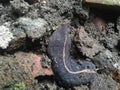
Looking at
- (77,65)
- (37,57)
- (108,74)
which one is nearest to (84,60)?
(77,65)

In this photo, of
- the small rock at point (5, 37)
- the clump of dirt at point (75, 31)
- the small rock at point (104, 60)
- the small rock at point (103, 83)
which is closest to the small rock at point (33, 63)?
the clump of dirt at point (75, 31)

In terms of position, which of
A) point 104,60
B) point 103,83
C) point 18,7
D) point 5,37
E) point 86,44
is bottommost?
point 103,83

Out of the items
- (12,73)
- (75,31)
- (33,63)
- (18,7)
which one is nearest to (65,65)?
(33,63)

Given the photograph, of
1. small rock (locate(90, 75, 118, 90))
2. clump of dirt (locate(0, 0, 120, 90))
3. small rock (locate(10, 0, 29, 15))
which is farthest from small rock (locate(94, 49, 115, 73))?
small rock (locate(10, 0, 29, 15))

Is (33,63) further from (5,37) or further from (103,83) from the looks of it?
(103,83)

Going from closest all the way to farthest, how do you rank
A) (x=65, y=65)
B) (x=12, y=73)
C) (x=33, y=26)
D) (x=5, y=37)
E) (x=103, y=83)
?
(x=12, y=73), (x=5, y=37), (x=33, y=26), (x=65, y=65), (x=103, y=83)
